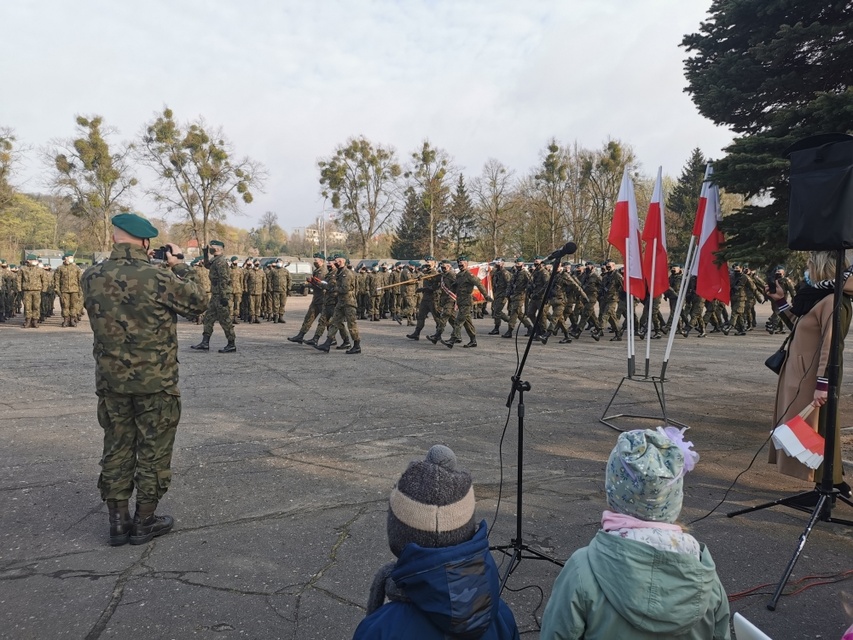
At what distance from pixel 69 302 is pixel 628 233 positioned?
53.2ft

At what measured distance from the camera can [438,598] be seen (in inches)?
60.1

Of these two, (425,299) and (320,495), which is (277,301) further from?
(320,495)

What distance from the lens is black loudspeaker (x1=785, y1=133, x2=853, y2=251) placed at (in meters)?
3.42

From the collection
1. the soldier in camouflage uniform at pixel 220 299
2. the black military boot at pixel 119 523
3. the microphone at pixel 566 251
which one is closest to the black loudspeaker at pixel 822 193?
the microphone at pixel 566 251

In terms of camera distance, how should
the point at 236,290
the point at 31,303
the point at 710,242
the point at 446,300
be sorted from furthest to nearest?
the point at 236,290 → the point at 31,303 → the point at 446,300 → the point at 710,242

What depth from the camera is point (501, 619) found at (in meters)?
1.76

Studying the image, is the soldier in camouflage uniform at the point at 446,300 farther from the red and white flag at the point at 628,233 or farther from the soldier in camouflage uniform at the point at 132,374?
the soldier in camouflage uniform at the point at 132,374

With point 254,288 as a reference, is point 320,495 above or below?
below

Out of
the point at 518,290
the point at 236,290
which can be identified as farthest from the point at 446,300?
the point at 236,290

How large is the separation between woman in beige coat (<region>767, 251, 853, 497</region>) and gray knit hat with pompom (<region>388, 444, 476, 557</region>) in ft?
11.2

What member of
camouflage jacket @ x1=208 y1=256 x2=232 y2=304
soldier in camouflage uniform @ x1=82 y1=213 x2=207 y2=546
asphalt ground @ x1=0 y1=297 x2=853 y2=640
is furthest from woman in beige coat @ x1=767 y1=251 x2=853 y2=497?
camouflage jacket @ x1=208 y1=256 x2=232 y2=304

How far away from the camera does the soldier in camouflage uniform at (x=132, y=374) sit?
12.1 feet

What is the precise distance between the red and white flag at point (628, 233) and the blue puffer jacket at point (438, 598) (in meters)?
5.67

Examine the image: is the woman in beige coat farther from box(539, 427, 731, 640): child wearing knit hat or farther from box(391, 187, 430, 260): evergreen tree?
box(391, 187, 430, 260): evergreen tree
